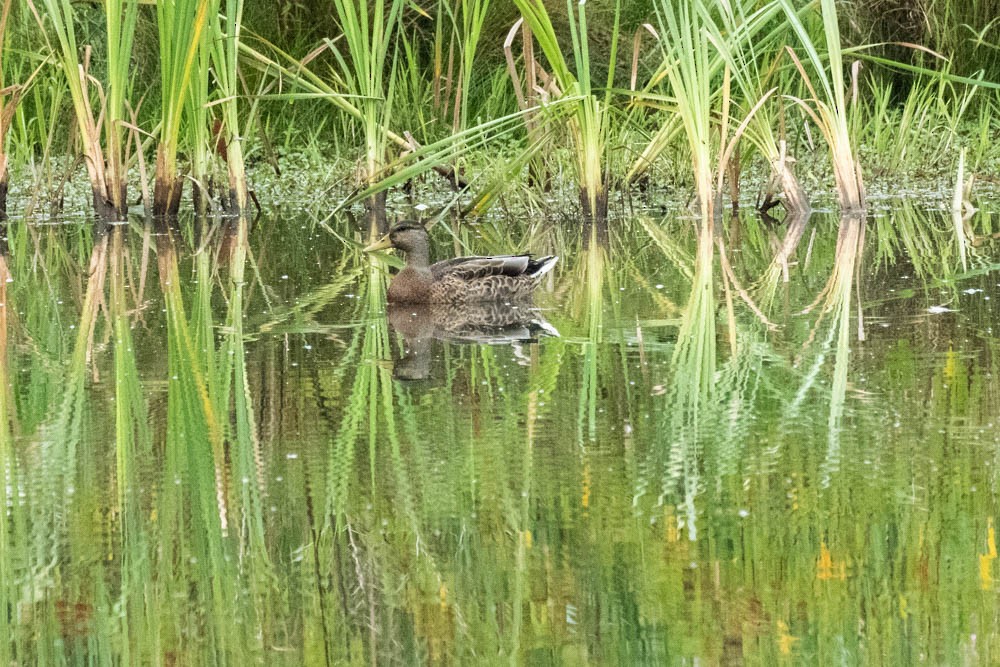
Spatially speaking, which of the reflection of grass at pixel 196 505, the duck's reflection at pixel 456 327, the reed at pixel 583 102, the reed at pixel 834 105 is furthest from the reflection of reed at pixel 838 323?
the reed at pixel 583 102

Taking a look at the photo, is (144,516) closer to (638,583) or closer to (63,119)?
(638,583)

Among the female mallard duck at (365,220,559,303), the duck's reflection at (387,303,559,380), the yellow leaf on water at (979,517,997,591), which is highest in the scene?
the female mallard duck at (365,220,559,303)

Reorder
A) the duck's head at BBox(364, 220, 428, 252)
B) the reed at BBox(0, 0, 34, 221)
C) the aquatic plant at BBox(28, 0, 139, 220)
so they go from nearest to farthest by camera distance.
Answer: the duck's head at BBox(364, 220, 428, 252), the reed at BBox(0, 0, 34, 221), the aquatic plant at BBox(28, 0, 139, 220)

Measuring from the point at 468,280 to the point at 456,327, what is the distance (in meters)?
0.54

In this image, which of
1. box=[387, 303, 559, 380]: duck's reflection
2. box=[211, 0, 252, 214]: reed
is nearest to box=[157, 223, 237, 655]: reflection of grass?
box=[387, 303, 559, 380]: duck's reflection

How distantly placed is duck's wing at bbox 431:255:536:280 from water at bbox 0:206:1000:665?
0.87 ft

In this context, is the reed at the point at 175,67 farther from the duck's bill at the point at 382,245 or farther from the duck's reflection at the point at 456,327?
the duck's reflection at the point at 456,327

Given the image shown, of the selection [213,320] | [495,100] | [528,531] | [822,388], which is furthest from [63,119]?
[528,531]

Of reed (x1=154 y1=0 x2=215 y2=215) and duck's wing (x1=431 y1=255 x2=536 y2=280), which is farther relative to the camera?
reed (x1=154 y1=0 x2=215 y2=215)

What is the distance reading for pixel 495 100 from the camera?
464 inches

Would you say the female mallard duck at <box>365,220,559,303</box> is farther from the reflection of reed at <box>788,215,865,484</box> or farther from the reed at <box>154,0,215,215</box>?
the reed at <box>154,0,215,215</box>

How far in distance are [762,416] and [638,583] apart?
4.60ft

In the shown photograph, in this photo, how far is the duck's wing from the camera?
645cm

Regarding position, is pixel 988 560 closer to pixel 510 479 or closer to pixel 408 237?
pixel 510 479
